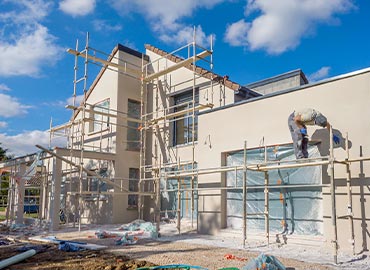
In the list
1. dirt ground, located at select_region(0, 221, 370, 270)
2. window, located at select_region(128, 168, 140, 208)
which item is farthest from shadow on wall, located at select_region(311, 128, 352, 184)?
window, located at select_region(128, 168, 140, 208)

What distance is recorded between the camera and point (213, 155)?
38.1 feet

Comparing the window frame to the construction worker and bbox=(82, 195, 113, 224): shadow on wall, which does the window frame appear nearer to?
bbox=(82, 195, 113, 224): shadow on wall

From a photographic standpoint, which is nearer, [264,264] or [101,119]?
[264,264]

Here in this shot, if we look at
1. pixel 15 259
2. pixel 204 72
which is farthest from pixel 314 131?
pixel 15 259

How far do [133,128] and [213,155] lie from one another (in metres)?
5.48

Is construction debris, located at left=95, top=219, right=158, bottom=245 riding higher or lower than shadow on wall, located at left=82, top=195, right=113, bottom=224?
lower

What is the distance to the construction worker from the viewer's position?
8.40 metres

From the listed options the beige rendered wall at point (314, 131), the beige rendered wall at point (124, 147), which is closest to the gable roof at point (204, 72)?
the beige rendered wall at point (124, 147)

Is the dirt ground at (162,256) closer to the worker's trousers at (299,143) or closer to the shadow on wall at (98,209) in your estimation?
the worker's trousers at (299,143)

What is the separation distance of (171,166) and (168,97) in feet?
11.1

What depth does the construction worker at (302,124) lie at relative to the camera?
8398mm

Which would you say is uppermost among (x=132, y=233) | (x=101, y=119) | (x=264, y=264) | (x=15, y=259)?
(x=101, y=119)

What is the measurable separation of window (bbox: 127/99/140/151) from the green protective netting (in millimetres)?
6007

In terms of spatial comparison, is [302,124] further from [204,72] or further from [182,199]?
[182,199]
